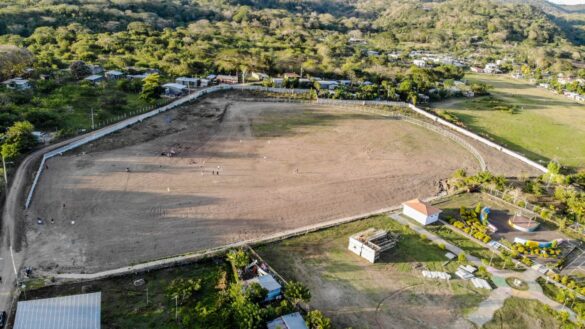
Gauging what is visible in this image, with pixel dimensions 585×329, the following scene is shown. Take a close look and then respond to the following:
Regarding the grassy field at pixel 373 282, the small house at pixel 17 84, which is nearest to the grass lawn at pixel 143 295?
the grassy field at pixel 373 282

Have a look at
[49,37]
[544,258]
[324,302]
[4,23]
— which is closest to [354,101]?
[544,258]

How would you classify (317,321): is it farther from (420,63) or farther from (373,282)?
(420,63)

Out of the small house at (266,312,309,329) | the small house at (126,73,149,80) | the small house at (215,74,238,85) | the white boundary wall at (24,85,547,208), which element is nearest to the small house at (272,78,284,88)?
the white boundary wall at (24,85,547,208)

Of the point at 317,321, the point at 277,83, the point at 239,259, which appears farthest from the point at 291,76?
the point at 317,321

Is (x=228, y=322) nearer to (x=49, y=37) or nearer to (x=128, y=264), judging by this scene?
(x=128, y=264)

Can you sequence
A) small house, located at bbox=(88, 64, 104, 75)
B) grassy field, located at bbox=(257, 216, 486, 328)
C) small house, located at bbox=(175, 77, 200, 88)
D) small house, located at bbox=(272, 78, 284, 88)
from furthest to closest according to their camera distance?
1. small house, located at bbox=(272, 78, 284, 88)
2. small house, located at bbox=(175, 77, 200, 88)
3. small house, located at bbox=(88, 64, 104, 75)
4. grassy field, located at bbox=(257, 216, 486, 328)

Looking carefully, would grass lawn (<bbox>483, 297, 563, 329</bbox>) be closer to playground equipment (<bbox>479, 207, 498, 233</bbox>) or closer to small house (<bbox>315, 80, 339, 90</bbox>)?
playground equipment (<bbox>479, 207, 498, 233</bbox>)

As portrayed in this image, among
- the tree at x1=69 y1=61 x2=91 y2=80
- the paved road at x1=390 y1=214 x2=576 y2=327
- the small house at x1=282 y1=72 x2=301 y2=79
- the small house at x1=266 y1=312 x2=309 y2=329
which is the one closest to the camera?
the small house at x1=266 y1=312 x2=309 y2=329
